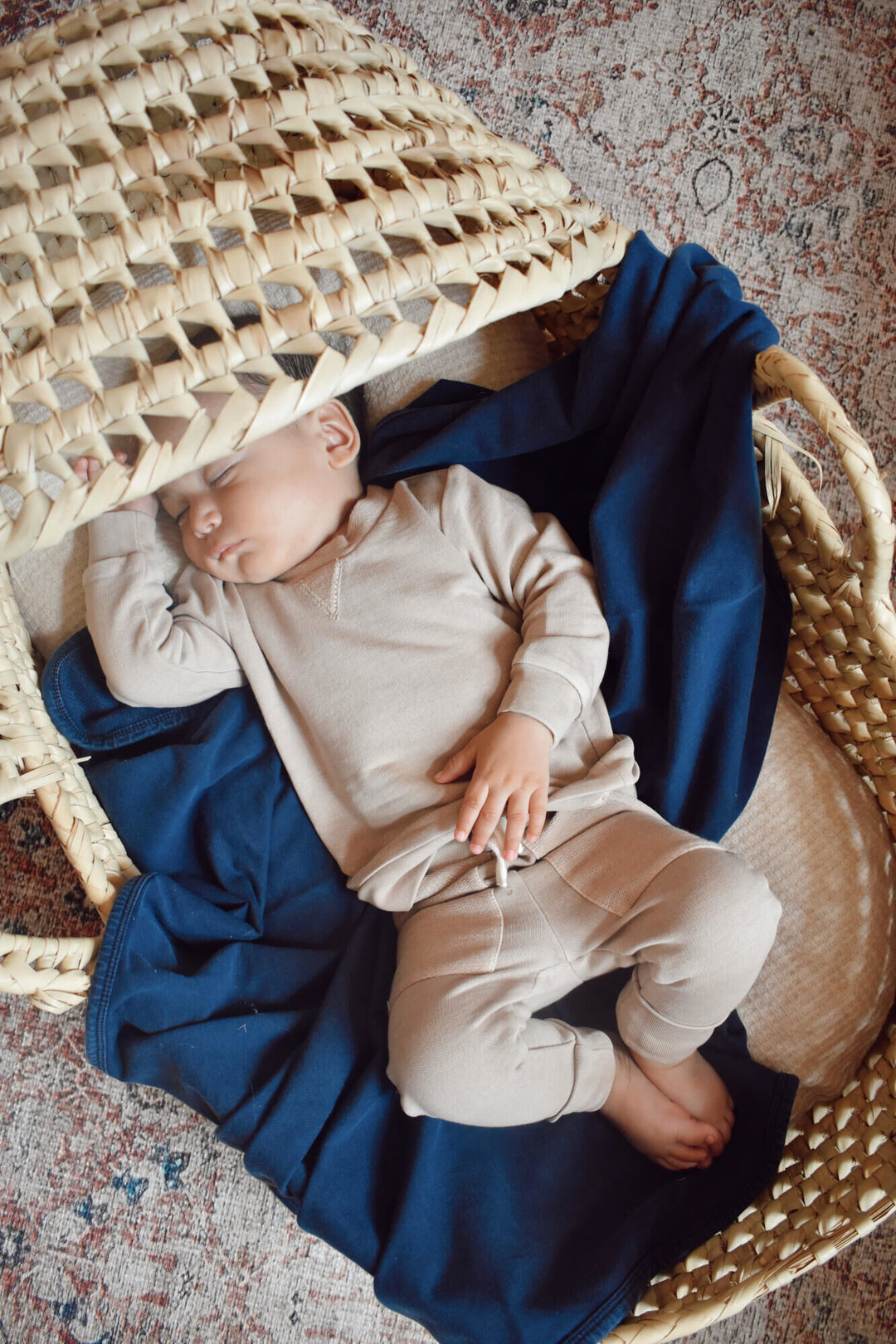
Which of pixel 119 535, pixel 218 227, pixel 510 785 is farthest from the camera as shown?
pixel 119 535

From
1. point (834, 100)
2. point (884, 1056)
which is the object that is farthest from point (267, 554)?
point (834, 100)

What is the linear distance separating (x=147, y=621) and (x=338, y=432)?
0.25 meters

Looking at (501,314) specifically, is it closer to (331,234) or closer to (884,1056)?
(331,234)

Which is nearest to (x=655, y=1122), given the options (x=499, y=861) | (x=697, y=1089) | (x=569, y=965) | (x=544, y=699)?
(x=697, y=1089)

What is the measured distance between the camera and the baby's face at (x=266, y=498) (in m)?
0.82

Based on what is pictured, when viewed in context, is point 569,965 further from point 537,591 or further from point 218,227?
point 218,227

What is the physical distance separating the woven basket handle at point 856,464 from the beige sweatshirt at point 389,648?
22 cm

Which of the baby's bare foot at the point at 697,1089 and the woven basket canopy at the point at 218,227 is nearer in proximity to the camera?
the woven basket canopy at the point at 218,227

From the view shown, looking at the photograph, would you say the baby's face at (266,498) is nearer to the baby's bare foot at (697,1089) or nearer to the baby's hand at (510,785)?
the baby's hand at (510,785)

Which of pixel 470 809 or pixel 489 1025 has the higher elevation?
pixel 470 809

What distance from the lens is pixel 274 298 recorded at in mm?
900

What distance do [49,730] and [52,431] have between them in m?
0.36

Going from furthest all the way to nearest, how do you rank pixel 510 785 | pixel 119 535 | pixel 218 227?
pixel 119 535 < pixel 510 785 < pixel 218 227

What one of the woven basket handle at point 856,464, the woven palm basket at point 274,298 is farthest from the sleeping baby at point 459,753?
the woven basket handle at point 856,464
